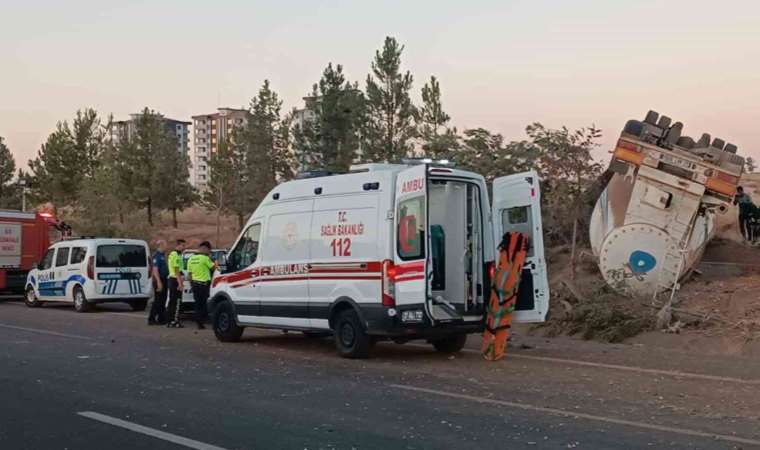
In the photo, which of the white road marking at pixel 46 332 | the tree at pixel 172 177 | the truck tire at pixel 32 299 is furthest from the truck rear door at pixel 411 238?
the tree at pixel 172 177

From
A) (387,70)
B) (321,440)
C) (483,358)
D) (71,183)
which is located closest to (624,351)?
(483,358)

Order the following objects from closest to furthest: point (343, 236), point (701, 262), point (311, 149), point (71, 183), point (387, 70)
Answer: point (343, 236)
point (701, 262)
point (387, 70)
point (311, 149)
point (71, 183)

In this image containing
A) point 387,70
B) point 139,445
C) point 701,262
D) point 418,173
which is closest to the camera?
point 139,445

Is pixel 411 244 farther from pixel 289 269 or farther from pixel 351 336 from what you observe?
pixel 289 269

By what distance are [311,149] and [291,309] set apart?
56.9ft

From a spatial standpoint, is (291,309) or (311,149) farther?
(311,149)

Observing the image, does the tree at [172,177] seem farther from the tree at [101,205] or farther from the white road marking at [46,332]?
the white road marking at [46,332]

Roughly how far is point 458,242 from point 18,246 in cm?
1722

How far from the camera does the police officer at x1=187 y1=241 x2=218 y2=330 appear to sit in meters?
15.9

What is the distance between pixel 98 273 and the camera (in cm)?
1972

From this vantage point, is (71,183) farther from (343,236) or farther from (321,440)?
(321,440)

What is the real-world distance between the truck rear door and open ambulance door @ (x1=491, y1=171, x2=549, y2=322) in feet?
4.79

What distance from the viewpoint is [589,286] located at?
15.3 m

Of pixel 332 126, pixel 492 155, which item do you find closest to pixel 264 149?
pixel 332 126
